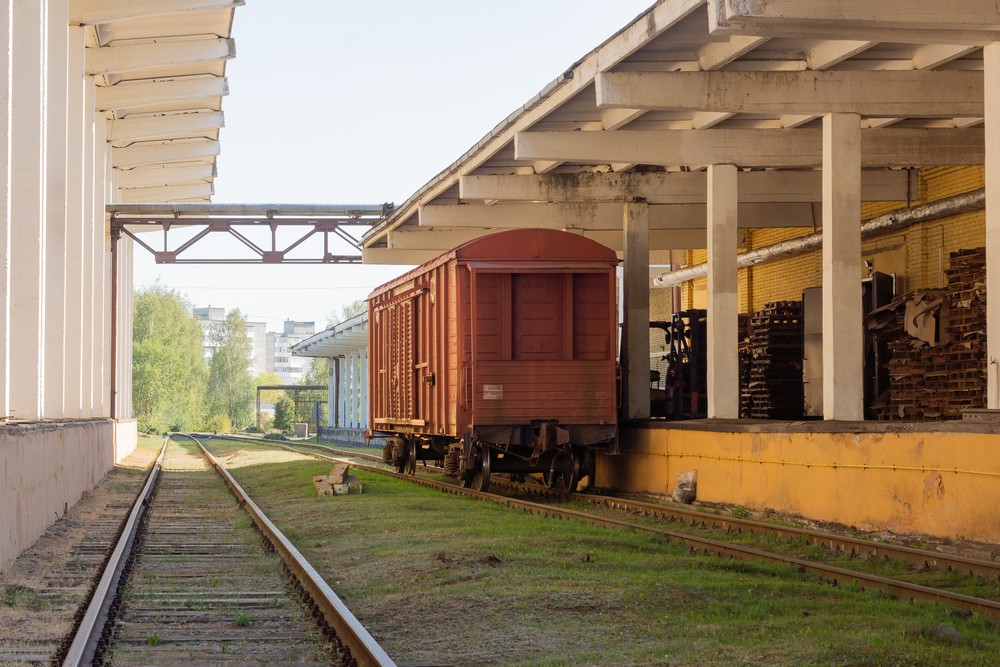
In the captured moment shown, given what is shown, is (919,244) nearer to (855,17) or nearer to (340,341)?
(855,17)

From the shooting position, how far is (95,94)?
29.8 metres

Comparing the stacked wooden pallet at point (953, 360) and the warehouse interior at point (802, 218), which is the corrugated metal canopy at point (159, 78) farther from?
the stacked wooden pallet at point (953, 360)

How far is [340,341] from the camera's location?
2351 inches

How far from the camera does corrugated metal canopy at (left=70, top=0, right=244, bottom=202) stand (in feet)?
80.6

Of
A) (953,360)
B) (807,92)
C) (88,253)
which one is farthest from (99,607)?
(88,253)

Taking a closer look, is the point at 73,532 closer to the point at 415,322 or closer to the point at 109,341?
the point at 415,322

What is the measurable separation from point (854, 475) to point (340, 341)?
47.2m

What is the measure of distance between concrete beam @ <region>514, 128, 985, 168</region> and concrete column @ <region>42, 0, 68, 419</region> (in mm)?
7060

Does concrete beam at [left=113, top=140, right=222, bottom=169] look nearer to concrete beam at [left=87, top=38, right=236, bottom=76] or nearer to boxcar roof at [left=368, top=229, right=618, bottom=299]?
concrete beam at [left=87, top=38, right=236, bottom=76]

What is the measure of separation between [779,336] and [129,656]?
19055 millimetres

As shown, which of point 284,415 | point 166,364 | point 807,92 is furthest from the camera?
point 166,364

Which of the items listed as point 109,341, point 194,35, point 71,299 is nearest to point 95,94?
point 194,35

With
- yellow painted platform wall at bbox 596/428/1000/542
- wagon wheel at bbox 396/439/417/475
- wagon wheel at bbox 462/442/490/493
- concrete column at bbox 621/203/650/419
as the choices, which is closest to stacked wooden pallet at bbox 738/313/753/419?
concrete column at bbox 621/203/650/419

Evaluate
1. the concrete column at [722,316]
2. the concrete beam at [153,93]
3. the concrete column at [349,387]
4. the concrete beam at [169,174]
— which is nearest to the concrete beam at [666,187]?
the concrete column at [722,316]
